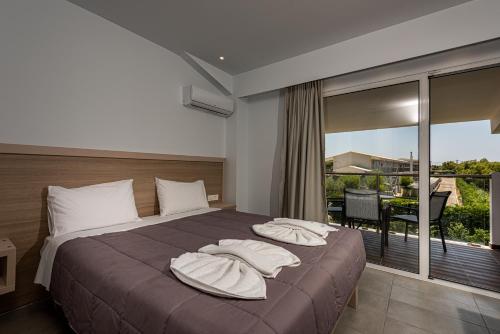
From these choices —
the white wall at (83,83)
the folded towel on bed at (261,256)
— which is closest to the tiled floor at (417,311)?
the folded towel on bed at (261,256)

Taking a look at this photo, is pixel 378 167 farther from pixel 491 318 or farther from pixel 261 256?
pixel 261 256

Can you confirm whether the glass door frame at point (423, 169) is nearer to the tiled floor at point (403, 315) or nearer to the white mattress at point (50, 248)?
the tiled floor at point (403, 315)

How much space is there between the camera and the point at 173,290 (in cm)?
96

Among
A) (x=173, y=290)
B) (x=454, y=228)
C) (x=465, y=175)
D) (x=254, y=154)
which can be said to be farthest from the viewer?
(x=254, y=154)

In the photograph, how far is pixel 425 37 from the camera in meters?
2.12

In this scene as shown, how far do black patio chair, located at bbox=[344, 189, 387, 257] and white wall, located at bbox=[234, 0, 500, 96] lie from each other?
1382 millimetres

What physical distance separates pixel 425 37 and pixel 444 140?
991 mm

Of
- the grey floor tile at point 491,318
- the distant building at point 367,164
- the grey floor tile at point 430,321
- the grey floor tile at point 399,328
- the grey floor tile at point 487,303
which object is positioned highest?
the distant building at point 367,164

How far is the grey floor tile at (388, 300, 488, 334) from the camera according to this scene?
157cm

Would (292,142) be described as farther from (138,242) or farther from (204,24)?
(138,242)

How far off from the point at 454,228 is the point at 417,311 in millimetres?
1244

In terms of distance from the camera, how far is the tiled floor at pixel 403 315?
1562 millimetres

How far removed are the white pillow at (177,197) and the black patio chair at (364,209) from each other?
5.69ft

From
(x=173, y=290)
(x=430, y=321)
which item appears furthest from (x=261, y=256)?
(x=430, y=321)
